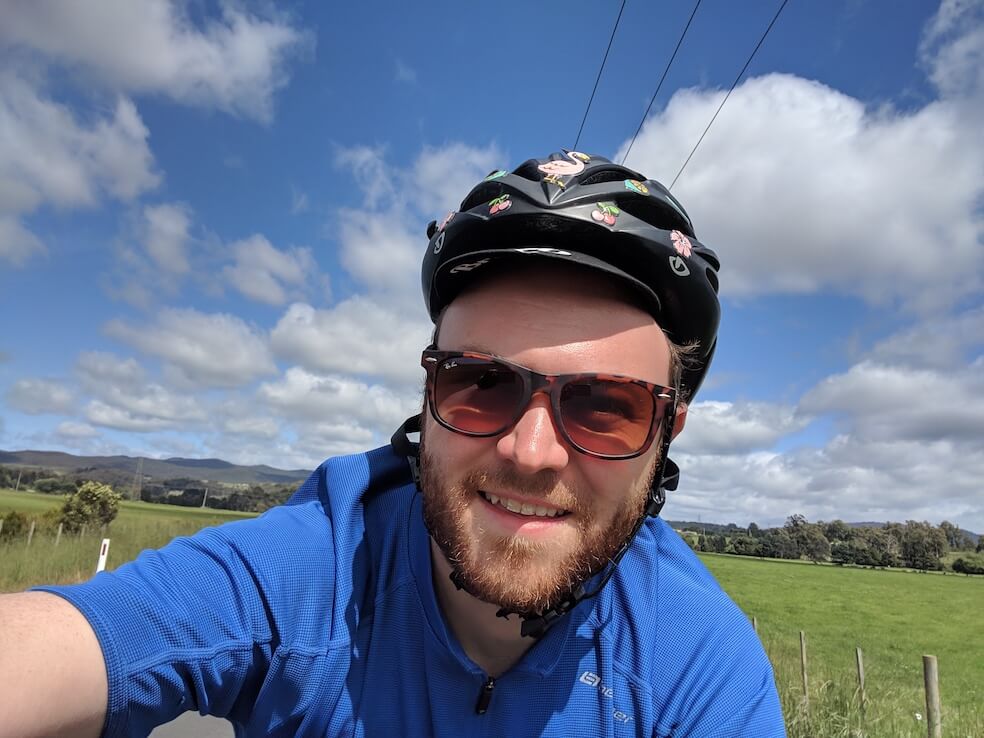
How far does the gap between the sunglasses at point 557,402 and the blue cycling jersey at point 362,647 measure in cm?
44

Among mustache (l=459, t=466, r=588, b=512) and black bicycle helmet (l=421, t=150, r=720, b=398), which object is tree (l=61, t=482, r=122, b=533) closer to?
black bicycle helmet (l=421, t=150, r=720, b=398)

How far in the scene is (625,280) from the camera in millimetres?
2027

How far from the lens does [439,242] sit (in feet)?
7.72

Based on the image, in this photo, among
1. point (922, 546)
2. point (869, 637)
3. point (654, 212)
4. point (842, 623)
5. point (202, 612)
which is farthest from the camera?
point (922, 546)

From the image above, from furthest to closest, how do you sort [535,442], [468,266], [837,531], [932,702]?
[837,531] < [932,702] < [468,266] < [535,442]

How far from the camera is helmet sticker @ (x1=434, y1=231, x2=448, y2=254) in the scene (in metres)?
2.32

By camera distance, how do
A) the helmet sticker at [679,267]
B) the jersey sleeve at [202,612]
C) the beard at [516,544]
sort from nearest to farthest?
the jersey sleeve at [202,612] < the beard at [516,544] < the helmet sticker at [679,267]

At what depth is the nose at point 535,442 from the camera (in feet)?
5.68

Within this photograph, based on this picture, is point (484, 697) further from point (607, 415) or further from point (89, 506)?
point (89, 506)

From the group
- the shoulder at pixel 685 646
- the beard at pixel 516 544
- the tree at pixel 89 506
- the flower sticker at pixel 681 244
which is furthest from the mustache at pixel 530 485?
the tree at pixel 89 506

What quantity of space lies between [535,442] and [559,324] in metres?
0.42

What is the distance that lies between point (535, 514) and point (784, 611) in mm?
66696

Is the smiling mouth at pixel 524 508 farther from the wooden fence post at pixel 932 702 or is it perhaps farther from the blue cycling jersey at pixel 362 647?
the wooden fence post at pixel 932 702

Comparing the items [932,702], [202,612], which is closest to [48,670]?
[202,612]
